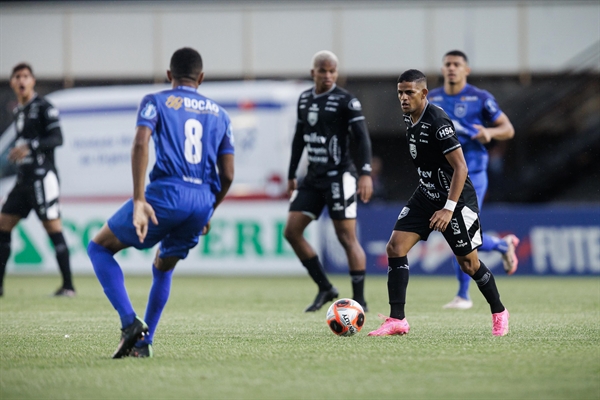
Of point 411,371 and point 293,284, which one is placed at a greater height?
point 411,371

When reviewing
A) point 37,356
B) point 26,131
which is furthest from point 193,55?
point 26,131

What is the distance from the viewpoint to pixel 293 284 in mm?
13688

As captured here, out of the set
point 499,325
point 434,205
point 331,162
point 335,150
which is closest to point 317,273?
point 331,162

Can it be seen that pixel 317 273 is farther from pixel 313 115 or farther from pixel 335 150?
pixel 313 115

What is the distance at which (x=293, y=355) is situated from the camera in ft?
18.9

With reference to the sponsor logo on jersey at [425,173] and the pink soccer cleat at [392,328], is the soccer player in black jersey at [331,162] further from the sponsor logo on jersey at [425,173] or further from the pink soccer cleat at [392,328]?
the pink soccer cleat at [392,328]

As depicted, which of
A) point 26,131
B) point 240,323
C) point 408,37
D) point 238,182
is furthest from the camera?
point 408,37

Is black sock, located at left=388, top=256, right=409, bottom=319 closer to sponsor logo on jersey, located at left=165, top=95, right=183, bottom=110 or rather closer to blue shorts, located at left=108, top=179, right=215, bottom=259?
blue shorts, located at left=108, top=179, right=215, bottom=259

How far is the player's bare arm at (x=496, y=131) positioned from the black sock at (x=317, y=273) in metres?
2.03

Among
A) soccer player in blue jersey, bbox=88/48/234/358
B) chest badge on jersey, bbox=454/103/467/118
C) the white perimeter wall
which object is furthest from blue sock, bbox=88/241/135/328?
the white perimeter wall

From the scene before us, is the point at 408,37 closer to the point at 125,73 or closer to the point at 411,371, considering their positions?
the point at 125,73

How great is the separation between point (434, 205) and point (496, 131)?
9.15 feet

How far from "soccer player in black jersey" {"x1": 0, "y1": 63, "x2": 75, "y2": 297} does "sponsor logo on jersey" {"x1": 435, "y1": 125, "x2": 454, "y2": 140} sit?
5.59m

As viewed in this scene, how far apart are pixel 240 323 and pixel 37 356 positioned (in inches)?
96.5
